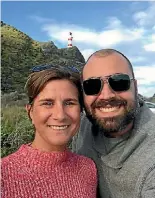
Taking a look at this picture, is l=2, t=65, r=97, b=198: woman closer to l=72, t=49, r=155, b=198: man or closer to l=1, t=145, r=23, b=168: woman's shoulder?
l=1, t=145, r=23, b=168: woman's shoulder

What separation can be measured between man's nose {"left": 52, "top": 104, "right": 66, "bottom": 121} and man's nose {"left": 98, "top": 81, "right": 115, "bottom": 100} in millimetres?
410

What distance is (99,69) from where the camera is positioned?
2807 mm

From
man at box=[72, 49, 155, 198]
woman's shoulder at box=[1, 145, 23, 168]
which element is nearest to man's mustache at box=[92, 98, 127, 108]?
man at box=[72, 49, 155, 198]

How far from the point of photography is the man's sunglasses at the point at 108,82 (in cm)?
273

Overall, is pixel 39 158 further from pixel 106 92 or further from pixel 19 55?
pixel 19 55

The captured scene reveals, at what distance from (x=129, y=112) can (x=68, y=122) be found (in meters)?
0.47

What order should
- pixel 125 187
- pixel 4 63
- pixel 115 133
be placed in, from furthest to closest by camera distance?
pixel 4 63 < pixel 115 133 < pixel 125 187

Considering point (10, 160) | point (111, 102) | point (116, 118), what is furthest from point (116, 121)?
point (10, 160)

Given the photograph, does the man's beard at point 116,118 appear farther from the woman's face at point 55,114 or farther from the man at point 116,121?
the woman's face at point 55,114

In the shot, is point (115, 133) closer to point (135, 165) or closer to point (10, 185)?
point (135, 165)

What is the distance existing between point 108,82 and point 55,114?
51 centimetres

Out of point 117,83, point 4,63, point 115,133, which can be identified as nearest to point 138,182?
point 115,133

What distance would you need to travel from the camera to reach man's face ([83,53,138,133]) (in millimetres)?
2713

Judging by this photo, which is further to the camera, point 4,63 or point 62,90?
point 4,63
